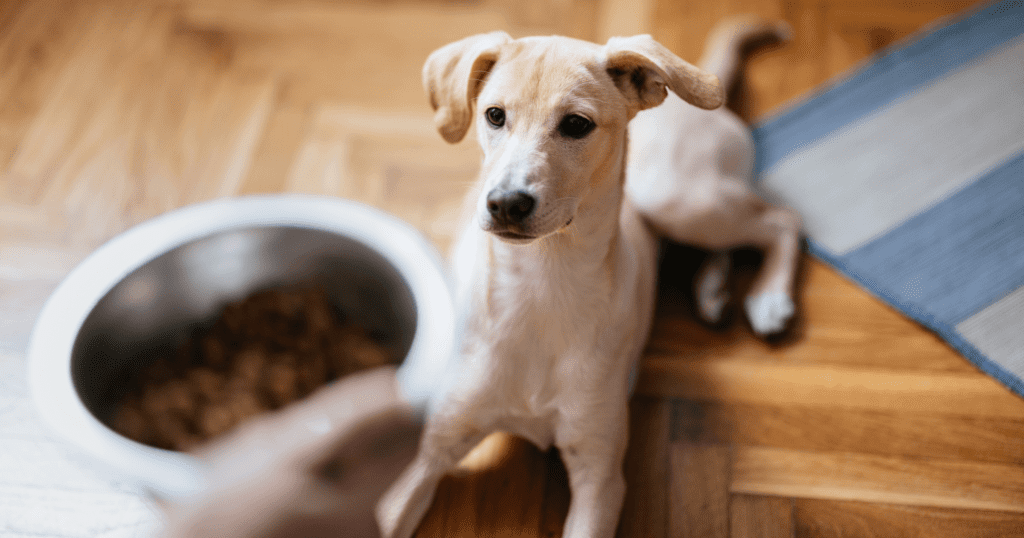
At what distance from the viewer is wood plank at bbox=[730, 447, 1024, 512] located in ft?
5.51

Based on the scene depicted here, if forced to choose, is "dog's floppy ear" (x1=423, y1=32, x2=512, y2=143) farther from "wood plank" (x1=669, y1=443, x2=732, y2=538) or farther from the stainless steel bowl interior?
"wood plank" (x1=669, y1=443, x2=732, y2=538)

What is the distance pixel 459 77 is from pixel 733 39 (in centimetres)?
148

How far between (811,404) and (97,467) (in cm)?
157

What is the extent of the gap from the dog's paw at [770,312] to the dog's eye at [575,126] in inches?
37.5

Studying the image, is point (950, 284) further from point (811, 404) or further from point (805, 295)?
point (811, 404)

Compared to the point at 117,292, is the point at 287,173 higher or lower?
lower

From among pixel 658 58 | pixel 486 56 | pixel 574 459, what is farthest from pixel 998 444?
pixel 486 56

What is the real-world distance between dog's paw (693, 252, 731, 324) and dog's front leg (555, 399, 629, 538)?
56 cm

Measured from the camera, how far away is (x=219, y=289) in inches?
71.7

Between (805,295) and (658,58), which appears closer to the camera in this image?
(658,58)

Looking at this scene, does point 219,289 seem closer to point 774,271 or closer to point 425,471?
point 425,471

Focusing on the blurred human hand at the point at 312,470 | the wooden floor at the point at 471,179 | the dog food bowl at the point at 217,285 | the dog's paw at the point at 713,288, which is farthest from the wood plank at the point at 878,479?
the blurred human hand at the point at 312,470

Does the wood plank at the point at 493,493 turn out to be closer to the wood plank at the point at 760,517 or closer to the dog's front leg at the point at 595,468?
the dog's front leg at the point at 595,468

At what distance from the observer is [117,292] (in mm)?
1614
